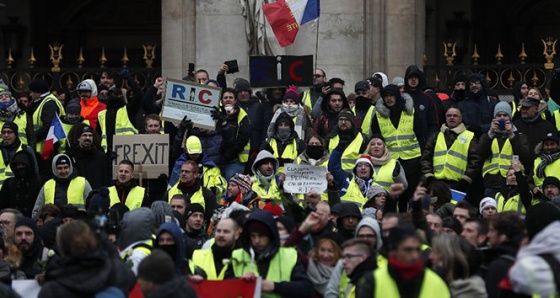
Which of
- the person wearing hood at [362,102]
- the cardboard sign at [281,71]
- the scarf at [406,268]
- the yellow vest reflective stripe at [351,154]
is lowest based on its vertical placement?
the scarf at [406,268]

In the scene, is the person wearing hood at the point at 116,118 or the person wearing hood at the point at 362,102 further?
the person wearing hood at the point at 116,118

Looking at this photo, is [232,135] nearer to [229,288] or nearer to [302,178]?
[302,178]

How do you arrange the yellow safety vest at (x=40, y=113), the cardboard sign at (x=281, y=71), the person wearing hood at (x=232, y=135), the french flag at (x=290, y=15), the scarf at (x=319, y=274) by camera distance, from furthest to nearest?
the french flag at (x=290, y=15), the cardboard sign at (x=281, y=71), the yellow safety vest at (x=40, y=113), the person wearing hood at (x=232, y=135), the scarf at (x=319, y=274)

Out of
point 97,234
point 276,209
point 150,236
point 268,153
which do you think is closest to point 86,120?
point 268,153

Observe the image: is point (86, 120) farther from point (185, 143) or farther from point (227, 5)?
point (227, 5)

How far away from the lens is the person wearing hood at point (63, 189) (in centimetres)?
2003

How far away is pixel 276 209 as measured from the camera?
18.0 meters

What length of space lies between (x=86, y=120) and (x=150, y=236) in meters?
7.86

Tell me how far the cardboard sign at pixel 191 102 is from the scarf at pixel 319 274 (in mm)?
7024

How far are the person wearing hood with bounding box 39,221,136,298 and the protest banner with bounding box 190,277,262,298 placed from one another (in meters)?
1.65

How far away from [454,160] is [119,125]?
401 cm

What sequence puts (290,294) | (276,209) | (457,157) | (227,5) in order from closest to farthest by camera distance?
(290,294) < (276,209) < (457,157) < (227,5)

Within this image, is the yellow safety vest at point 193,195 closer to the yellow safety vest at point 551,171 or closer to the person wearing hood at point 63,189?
the person wearing hood at point 63,189

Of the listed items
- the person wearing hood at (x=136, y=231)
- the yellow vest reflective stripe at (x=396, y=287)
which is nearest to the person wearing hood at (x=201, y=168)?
the person wearing hood at (x=136, y=231)
